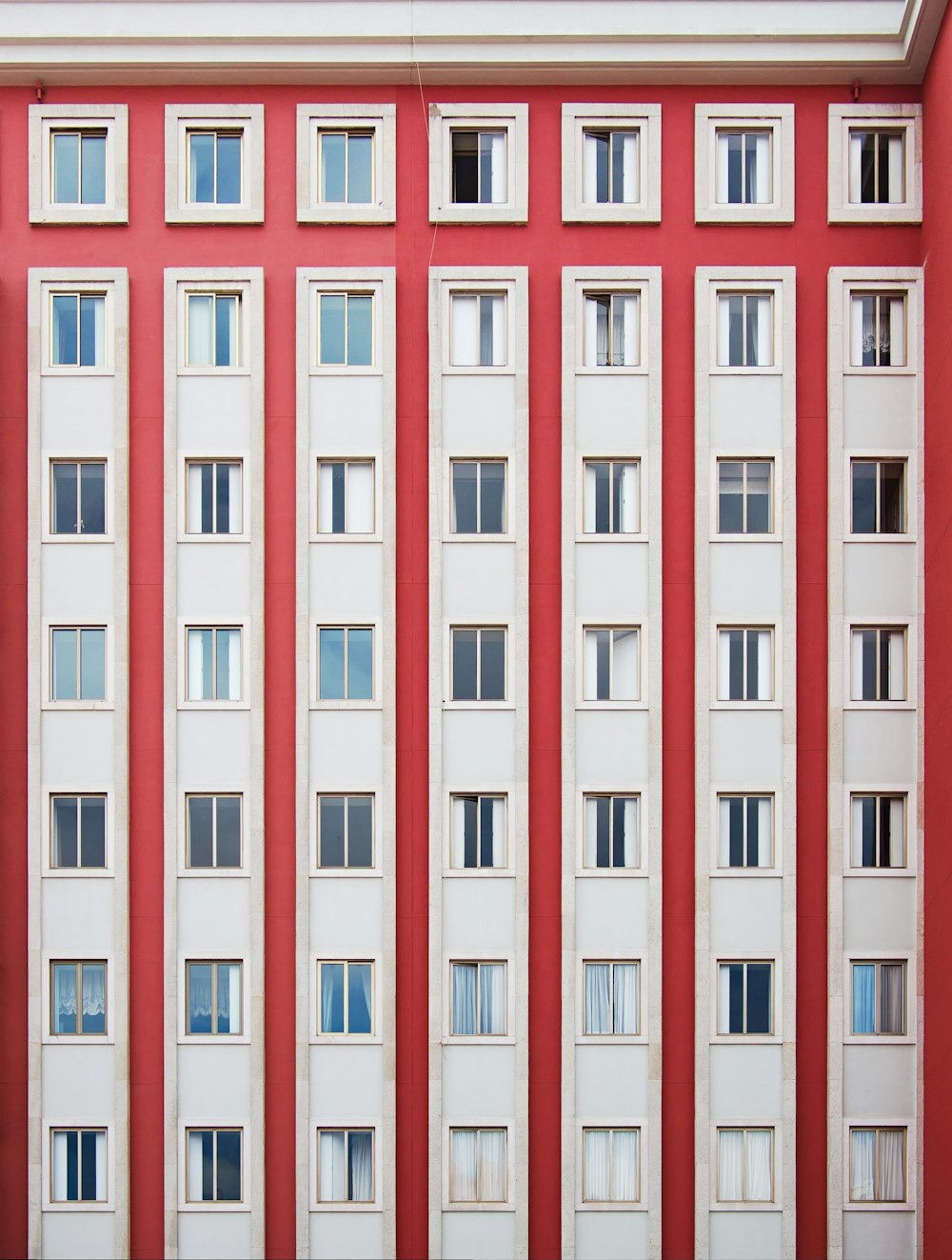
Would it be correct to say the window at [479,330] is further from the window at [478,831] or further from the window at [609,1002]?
the window at [609,1002]

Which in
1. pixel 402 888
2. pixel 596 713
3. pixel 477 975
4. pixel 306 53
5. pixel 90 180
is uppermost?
pixel 306 53

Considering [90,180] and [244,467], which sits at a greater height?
[90,180]

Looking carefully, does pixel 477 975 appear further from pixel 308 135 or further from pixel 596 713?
pixel 308 135

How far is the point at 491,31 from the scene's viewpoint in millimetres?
20688

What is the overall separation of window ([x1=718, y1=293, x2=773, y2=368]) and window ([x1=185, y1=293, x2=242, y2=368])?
8872 mm

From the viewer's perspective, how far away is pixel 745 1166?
20.7m

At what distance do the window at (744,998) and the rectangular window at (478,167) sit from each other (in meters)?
14.7

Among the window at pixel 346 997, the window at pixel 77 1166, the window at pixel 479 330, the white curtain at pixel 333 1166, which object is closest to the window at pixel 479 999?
the window at pixel 346 997

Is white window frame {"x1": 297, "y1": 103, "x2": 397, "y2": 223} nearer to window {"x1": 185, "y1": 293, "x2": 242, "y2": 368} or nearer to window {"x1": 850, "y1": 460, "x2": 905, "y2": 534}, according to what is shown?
window {"x1": 185, "y1": 293, "x2": 242, "y2": 368}

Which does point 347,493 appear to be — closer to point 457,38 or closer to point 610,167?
point 610,167

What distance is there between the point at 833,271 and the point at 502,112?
670 centimetres

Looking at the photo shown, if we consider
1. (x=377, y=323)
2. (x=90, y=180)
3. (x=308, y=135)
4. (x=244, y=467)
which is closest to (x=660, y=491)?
(x=377, y=323)

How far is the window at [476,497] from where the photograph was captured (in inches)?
829

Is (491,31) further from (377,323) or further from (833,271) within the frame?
(833,271)
